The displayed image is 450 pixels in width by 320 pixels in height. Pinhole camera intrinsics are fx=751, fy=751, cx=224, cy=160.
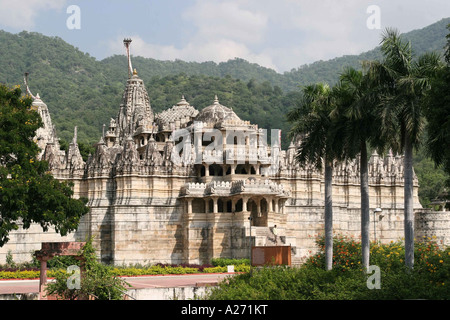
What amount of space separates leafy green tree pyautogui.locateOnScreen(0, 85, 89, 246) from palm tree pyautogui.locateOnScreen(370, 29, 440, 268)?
707 inches

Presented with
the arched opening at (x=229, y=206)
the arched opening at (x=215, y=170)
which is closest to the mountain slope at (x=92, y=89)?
the arched opening at (x=215, y=170)

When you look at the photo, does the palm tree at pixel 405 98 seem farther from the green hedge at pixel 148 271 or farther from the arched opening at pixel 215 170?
the arched opening at pixel 215 170

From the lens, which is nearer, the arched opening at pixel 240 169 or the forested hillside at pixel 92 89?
the arched opening at pixel 240 169

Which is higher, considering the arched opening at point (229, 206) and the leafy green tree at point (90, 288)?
the arched opening at point (229, 206)

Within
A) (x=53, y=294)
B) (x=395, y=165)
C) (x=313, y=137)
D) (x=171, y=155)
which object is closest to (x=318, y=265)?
(x=313, y=137)

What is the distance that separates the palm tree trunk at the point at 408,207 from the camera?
31.0 metres

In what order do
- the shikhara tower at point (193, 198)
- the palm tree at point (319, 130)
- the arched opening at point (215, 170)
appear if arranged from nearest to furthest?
the palm tree at point (319, 130), the shikhara tower at point (193, 198), the arched opening at point (215, 170)

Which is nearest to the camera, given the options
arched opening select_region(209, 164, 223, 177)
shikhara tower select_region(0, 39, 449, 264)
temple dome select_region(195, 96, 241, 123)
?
shikhara tower select_region(0, 39, 449, 264)

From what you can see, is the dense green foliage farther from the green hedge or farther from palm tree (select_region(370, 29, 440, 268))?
the green hedge

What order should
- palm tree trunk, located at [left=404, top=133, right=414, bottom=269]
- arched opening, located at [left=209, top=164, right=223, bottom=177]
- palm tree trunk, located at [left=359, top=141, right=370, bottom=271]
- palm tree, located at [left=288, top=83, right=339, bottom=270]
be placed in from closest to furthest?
palm tree trunk, located at [left=404, top=133, right=414, bottom=269] → palm tree trunk, located at [left=359, top=141, right=370, bottom=271] → palm tree, located at [left=288, top=83, right=339, bottom=270] → arched opening, located at [left=209, top=164, right=223, bottom=177]

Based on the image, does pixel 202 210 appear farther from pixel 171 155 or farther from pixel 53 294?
pixel 53 294

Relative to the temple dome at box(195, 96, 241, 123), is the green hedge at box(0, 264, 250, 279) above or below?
below

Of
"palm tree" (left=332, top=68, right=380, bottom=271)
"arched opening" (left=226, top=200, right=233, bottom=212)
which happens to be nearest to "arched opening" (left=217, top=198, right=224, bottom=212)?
"arched opening" (left=226, top=200, right=233, bottom=212)

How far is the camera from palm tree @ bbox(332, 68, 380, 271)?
110ft
